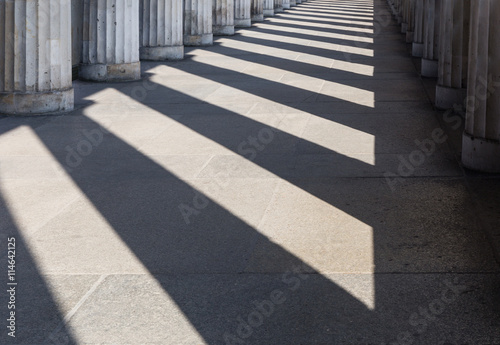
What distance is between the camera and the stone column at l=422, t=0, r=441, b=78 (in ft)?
54.1

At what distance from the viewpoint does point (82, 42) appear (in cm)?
1599

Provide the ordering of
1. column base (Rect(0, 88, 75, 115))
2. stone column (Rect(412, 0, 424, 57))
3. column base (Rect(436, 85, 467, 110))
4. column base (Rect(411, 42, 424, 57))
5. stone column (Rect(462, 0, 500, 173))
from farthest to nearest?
column base (Rect(411, 42, 424, 57)) < stone column (Rect(412, 0, 424, 57)) < column base (Rect(436, 85, 467, 110)) < column base (Rect(0, 88, 75, 115)) < stone column (Rect(462, 0, 500, 173))

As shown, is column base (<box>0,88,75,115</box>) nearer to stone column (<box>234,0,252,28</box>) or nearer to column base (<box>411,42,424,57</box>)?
column base (<box>411,42,424,57</box>)

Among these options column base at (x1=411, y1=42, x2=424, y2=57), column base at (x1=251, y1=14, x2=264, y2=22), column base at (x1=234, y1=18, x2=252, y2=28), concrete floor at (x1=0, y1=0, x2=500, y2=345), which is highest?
column base at (x1=251, y1=14, x2=264, y2=22)

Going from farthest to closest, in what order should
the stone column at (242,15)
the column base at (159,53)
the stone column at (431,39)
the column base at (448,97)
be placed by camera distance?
the stone column at (242,15), the column base at (159,53), the stone column at (431,39), the column base at (448,97)

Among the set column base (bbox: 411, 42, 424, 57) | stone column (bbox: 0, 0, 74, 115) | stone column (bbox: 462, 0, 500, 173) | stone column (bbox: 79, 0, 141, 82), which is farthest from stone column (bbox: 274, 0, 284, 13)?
stone column (bbox: 462, 0, 500, 173)

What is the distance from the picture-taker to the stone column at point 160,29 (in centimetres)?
1959

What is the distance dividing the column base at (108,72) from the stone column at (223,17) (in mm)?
12709

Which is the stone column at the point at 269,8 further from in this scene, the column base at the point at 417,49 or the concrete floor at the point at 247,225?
the concrete floor at the point at 247,225

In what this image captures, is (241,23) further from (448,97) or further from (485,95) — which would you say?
(485,95)

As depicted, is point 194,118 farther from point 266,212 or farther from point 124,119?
point 266,212

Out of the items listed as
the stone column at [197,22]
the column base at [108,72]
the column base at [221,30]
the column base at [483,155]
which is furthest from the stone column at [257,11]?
the column base at [483,155]

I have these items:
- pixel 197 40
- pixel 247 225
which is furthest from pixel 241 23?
pixel 247 225

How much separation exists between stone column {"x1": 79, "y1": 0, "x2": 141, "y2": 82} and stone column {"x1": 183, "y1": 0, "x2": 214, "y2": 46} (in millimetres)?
7689
